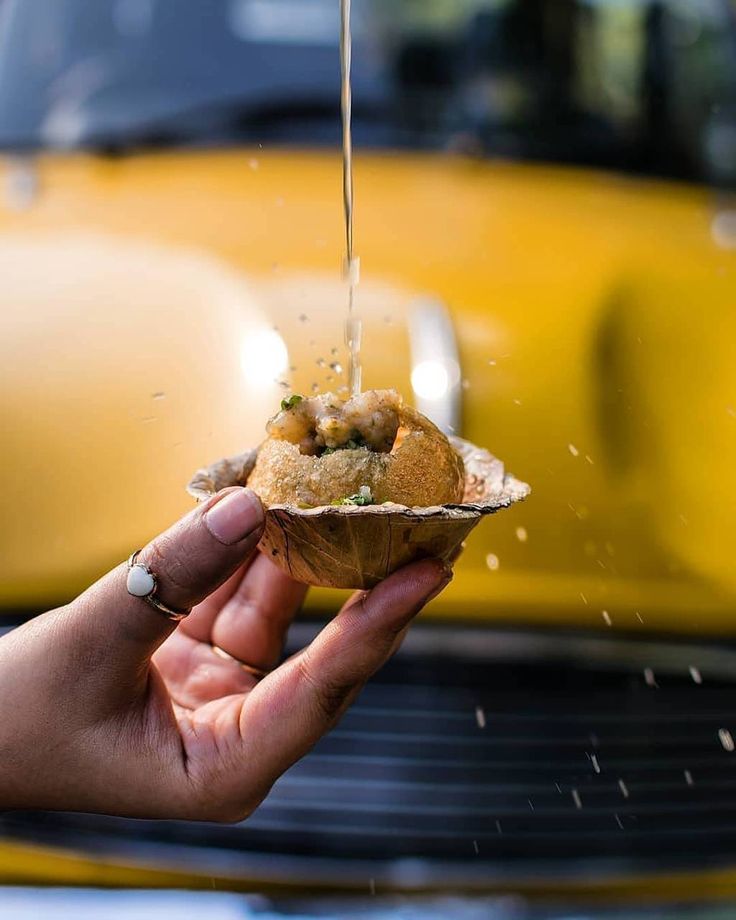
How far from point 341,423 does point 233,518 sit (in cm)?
33

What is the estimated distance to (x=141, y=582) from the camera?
1541mm

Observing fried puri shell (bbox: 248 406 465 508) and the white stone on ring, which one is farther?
fried puri shell (bbox: 248 406 465 508)

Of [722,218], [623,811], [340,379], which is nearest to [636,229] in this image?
[722,218]

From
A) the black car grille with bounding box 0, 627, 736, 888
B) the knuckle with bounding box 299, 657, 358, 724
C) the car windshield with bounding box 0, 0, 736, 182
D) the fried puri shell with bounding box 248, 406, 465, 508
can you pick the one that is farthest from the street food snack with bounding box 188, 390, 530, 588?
the car windshield with bounding box 0, 0, 736, 182

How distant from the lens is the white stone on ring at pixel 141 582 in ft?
5.05

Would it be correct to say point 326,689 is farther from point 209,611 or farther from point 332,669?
point 209,611

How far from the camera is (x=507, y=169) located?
11.2ft

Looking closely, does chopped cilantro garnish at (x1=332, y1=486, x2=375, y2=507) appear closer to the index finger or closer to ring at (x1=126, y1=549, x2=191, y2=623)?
the index finger

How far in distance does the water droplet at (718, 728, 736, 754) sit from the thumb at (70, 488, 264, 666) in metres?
1.23

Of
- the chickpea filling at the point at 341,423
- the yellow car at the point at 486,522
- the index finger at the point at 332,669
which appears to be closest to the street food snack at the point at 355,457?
the chickpea filling at the point at 341,423

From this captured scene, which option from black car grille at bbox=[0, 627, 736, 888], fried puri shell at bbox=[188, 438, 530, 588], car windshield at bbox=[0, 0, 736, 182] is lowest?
black car grille at bbox=[0, 627, 736, 888]

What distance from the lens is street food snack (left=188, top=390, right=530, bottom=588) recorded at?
5.30ft

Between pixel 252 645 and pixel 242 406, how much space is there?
50 cm

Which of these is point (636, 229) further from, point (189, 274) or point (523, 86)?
point (189, 274)
